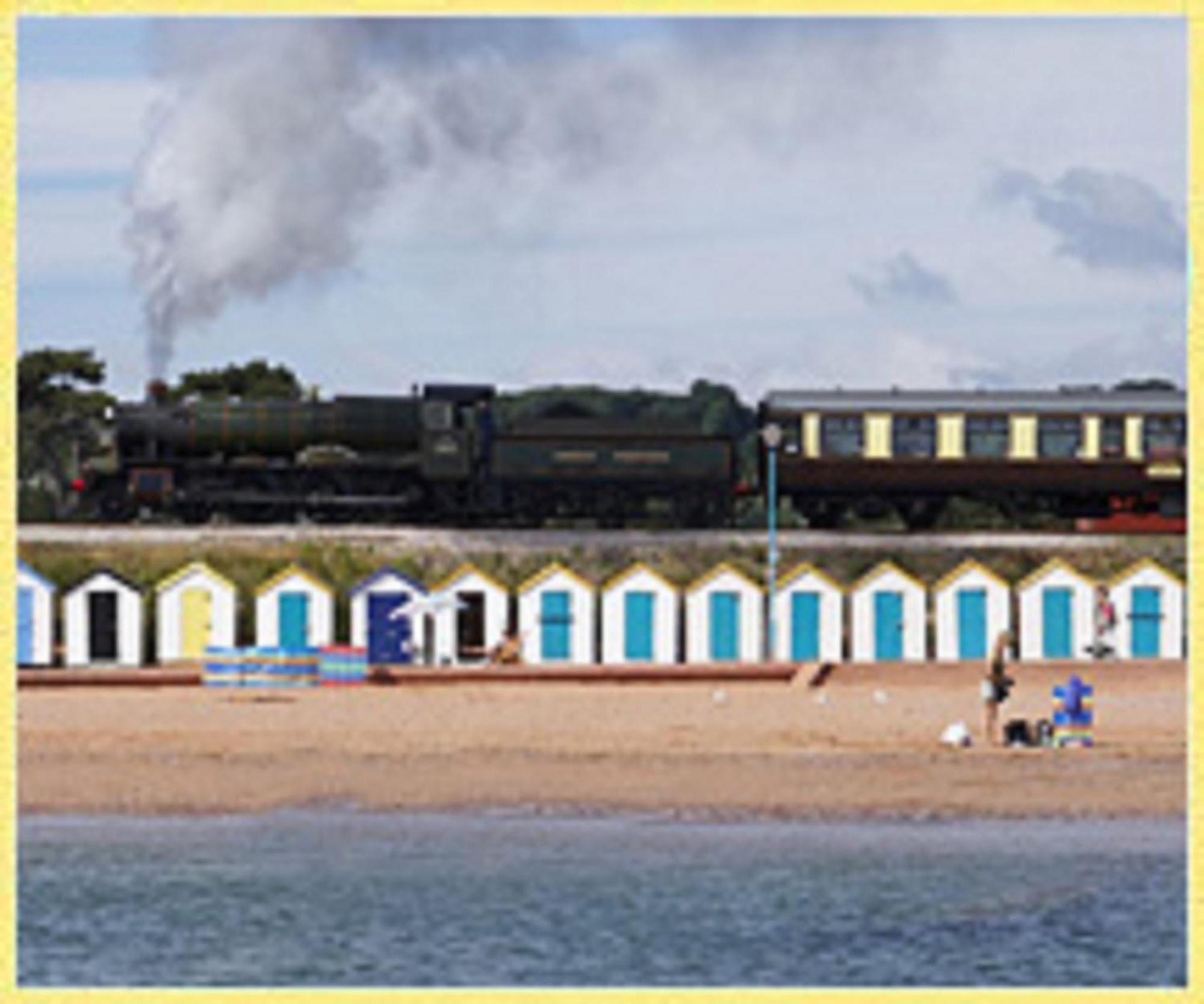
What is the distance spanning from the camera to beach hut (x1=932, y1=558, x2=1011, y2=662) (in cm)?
4888

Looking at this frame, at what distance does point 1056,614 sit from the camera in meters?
48.8

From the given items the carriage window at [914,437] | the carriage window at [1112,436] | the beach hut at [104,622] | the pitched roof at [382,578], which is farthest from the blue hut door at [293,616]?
the carriage window at [1112,436]

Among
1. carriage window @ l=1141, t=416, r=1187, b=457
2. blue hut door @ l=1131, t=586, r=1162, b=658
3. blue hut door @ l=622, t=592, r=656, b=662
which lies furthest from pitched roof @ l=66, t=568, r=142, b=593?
carriage window @ l=1141, t=416, r=1187, b=457

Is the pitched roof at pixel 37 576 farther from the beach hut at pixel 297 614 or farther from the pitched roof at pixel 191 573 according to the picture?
the beach hut at pixel 297 614

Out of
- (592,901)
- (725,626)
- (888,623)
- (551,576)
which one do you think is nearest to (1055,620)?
(888,623)

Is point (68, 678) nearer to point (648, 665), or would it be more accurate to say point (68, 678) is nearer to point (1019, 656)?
point (648, 665)

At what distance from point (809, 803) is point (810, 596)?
17413mm

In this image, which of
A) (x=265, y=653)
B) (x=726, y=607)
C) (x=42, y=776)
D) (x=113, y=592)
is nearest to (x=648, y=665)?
(x=726, y=607)

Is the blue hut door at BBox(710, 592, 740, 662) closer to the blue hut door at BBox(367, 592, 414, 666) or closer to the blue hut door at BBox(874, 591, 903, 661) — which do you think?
the blue hut door at BBox(874, 591, 903, 661)

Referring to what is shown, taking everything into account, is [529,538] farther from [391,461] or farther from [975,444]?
[975,444]

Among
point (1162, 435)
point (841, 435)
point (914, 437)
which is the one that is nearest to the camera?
point (914, 437)

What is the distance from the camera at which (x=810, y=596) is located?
48844mm

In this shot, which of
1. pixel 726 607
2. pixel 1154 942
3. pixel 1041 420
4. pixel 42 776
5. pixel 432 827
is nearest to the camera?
pixel 1154 942

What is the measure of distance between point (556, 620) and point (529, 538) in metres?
9.08
